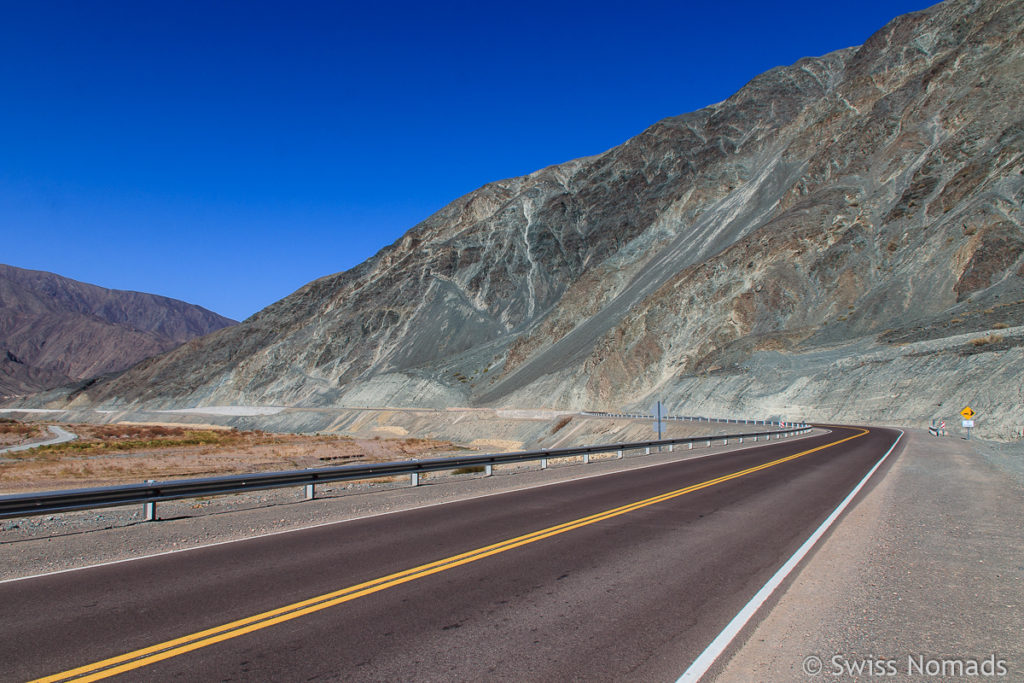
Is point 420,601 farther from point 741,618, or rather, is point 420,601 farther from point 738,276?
point 738,276

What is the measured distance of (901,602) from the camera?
20.1ft

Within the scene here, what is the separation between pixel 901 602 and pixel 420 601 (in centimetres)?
444

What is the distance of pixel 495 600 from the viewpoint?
6113mm

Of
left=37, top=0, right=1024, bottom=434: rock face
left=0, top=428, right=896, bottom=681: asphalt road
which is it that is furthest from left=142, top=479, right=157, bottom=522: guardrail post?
left=37, top=0, right=1024, bottom=434: rock face

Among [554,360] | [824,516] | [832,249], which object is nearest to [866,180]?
[832,249]

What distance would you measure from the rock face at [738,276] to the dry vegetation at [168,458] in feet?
99.2

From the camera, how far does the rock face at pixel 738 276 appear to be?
54344mm

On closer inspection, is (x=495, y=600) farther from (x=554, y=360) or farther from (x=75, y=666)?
(x=554, y=360)

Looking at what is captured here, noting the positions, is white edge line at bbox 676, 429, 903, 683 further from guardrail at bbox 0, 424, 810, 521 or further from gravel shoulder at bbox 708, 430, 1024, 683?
guardrail at bbox 0, 424, 810, 521

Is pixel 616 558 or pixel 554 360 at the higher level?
pixel 554 360

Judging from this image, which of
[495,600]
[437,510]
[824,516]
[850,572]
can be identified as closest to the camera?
[495,600]

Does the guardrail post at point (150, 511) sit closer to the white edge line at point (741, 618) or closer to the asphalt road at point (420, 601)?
the asphalt road at point (420, 601)

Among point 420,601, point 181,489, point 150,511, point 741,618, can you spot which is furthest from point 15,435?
point 741,618

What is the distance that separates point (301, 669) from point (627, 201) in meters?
116
